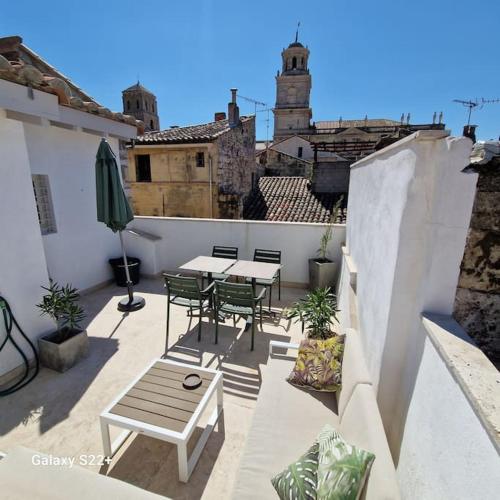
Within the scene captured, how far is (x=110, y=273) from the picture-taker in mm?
6098

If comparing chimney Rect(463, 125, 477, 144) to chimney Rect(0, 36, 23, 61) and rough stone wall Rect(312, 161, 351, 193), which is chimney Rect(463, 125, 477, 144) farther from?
rough stone wall Rect(312, 161, 351, 193)

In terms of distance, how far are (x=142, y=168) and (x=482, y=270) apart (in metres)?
12.5

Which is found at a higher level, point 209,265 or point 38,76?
point 38,76

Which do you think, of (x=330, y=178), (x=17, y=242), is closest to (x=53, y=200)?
(x=17, y=242)

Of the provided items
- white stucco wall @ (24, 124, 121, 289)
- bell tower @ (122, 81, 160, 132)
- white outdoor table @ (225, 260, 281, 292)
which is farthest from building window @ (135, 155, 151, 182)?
bell tower @ (122, 81, 160, 132)

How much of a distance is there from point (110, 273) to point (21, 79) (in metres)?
3.95

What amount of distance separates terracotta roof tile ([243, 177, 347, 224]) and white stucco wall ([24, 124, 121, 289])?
269 inches

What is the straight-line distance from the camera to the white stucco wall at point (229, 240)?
5746 millimetres

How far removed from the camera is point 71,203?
514 centimetres

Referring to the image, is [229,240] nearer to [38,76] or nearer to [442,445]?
[38,76]

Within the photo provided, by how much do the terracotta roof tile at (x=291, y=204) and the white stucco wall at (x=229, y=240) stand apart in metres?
4.55

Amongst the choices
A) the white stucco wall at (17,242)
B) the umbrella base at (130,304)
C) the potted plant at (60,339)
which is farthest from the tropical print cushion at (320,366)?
the umbrella base at (130,304)

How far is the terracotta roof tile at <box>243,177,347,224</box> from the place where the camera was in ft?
35.2

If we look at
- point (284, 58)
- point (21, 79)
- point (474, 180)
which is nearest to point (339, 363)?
point (474, 180)
